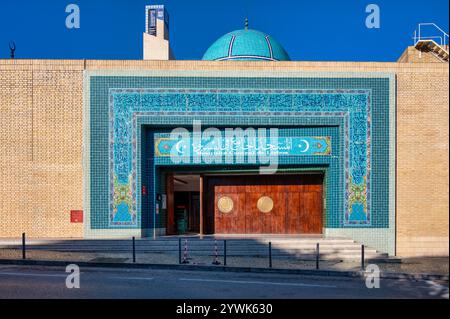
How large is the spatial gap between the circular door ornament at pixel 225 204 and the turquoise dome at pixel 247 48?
7.26 m

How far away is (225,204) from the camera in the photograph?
21281 mm

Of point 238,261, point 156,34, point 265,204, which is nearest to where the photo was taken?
point 238,261

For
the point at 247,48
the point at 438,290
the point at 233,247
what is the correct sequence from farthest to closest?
the point at 247,48 < the point at 233,247 < the point at 438,290

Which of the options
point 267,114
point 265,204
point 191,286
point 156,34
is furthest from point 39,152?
point 191,286

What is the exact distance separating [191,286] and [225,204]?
1004 centimetres

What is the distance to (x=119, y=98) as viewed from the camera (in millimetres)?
19344

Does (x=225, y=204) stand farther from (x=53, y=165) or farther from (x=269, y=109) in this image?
(x=53, y=165)

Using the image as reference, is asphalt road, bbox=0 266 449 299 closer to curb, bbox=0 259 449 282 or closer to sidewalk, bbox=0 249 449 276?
curb, bbox=0 259 449 282

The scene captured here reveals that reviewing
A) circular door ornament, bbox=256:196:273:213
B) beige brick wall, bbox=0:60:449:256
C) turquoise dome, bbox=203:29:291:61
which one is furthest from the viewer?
turquoise dome, bbox=203:29:291:61

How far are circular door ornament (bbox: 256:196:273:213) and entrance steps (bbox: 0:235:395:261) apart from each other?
263 cm

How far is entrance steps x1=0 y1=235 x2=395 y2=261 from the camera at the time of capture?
17594mm

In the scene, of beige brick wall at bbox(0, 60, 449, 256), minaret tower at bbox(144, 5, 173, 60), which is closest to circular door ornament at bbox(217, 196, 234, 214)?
beige brick wall at bbox(0, 60, 449, 256)
